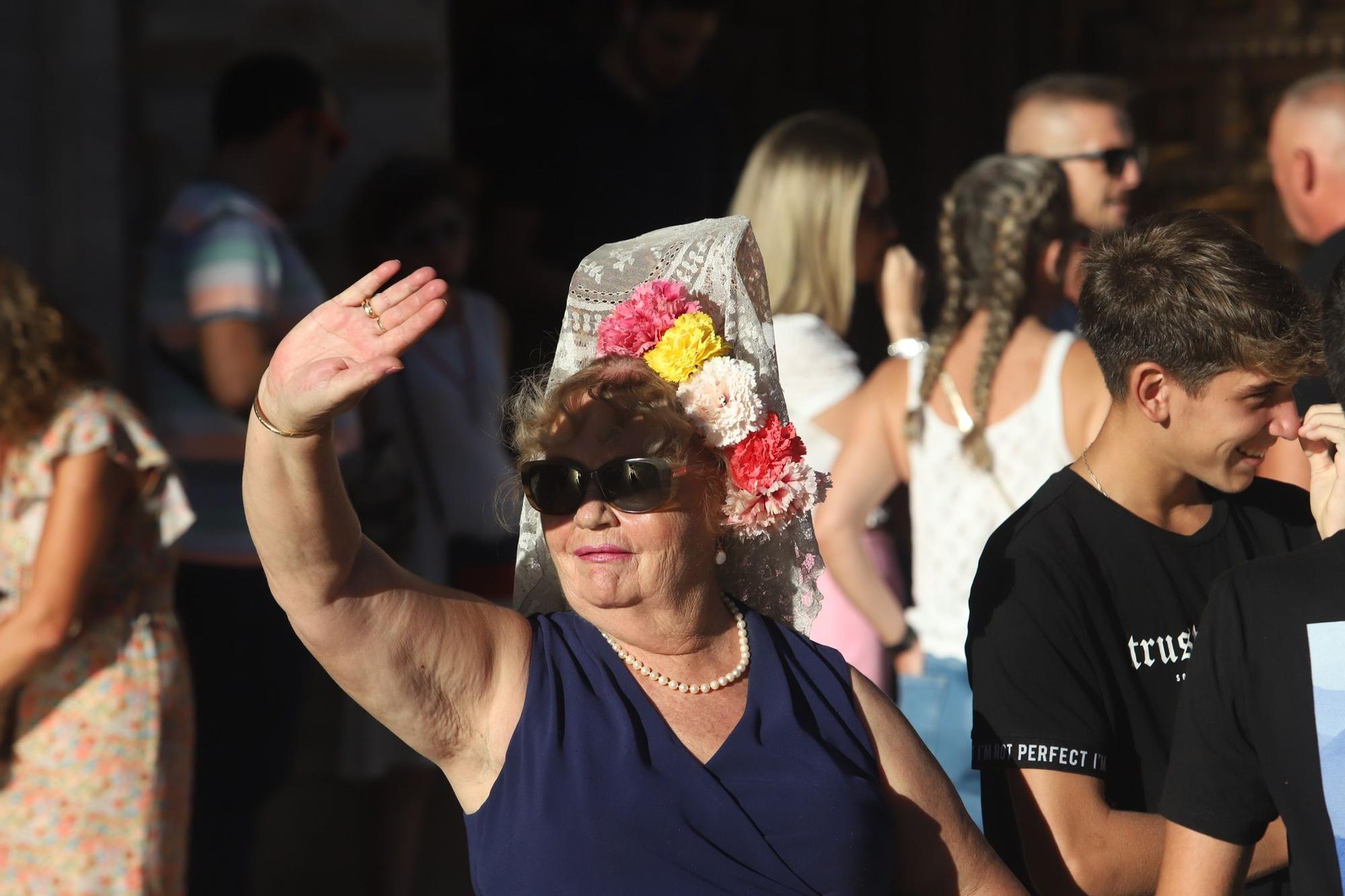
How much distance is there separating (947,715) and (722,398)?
4.65ft

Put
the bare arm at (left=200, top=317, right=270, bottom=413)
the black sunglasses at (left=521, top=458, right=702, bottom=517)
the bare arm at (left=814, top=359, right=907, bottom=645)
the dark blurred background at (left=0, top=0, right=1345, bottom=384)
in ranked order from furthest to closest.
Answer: the dark blurred background at (left=0, top=0, right=1345, bottom=384) → the bare arm at (left=200, top=317, right=270, bottom=413) → the bare arm at (left=814, top=359, right=907, bottom=645) → the black sunglasses at (left=521, top=458, right=702, bottom=517)

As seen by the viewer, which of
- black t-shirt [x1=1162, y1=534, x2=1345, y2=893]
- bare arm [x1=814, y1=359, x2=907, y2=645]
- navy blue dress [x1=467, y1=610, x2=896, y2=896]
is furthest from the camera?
bare arm [x1=814, y1=359, x2=907, y2=645]

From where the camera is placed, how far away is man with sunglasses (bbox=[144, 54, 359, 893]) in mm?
4156

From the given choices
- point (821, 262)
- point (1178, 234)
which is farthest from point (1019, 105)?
point (1178, 234)

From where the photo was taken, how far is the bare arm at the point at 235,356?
13.5 ft

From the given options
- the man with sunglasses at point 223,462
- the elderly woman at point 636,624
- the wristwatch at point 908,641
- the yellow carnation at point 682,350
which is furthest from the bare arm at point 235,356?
the yellow carnation at point 682,350

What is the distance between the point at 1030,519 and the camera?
252 centimetres

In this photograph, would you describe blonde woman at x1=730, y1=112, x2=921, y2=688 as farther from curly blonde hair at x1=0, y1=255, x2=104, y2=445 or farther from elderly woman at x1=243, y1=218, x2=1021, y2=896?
curly blonde hair at x1=0, y1=255, x2=104, y2=445

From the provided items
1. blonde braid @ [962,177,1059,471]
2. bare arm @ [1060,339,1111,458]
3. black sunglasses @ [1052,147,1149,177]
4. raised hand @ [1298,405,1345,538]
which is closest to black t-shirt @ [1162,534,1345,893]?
raised hand @ [1298,405,1345,538]

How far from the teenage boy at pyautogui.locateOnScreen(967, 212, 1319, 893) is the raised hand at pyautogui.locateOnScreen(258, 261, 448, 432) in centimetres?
99

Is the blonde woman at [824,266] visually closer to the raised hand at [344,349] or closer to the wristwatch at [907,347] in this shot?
the wristwatch at [907,347]

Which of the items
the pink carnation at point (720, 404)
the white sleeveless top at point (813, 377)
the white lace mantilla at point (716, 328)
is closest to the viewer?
the pink carnation at point (720, 404)

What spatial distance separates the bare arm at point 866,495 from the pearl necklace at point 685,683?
142 cm

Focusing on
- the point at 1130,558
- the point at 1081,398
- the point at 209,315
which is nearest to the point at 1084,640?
the point at 1130,558
